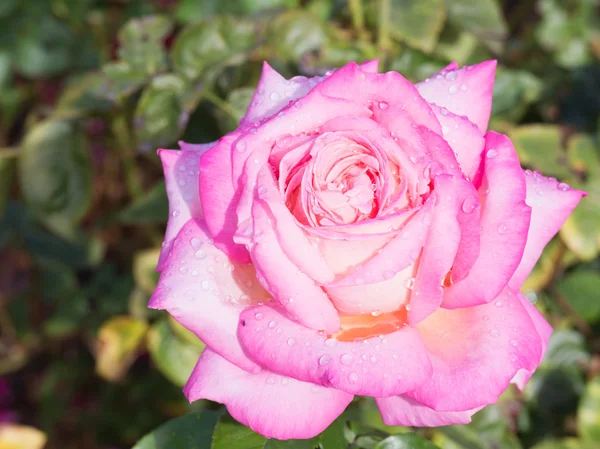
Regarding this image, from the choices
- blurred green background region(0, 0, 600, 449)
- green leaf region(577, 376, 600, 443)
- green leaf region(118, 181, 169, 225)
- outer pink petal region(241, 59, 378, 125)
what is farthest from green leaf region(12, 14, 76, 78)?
green leaf region(577, 376, 600, 443)

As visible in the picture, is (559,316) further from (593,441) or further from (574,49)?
(574,49)

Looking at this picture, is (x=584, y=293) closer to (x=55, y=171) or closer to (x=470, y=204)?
(x=470, y=204)

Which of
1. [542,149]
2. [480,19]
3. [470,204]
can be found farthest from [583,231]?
[470,204]

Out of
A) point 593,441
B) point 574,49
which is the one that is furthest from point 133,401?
point 574,49

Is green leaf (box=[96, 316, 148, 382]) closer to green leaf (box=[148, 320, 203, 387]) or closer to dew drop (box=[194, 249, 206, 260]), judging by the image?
green leaf (box=[148, 320, 203, 387])

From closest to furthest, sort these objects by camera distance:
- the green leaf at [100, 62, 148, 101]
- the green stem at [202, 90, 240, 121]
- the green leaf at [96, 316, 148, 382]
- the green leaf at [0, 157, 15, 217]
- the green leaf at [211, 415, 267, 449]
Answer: the green leaf at [211, 415, 267, 449]
the green stem at [202, 90, 240, 121]
the green leaf at [100, 62, 148, 101]
the green leaf at [0, 157, 15, 217]
the green leaf at [96, 316, 148, 382]

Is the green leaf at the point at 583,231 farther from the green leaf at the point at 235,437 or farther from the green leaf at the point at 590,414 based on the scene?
the green leaf at the point at 235,437

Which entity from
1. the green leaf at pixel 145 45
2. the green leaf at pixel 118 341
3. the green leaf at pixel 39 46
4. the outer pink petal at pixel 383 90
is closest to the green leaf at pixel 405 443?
the outer pink petal at pixel 383 90
